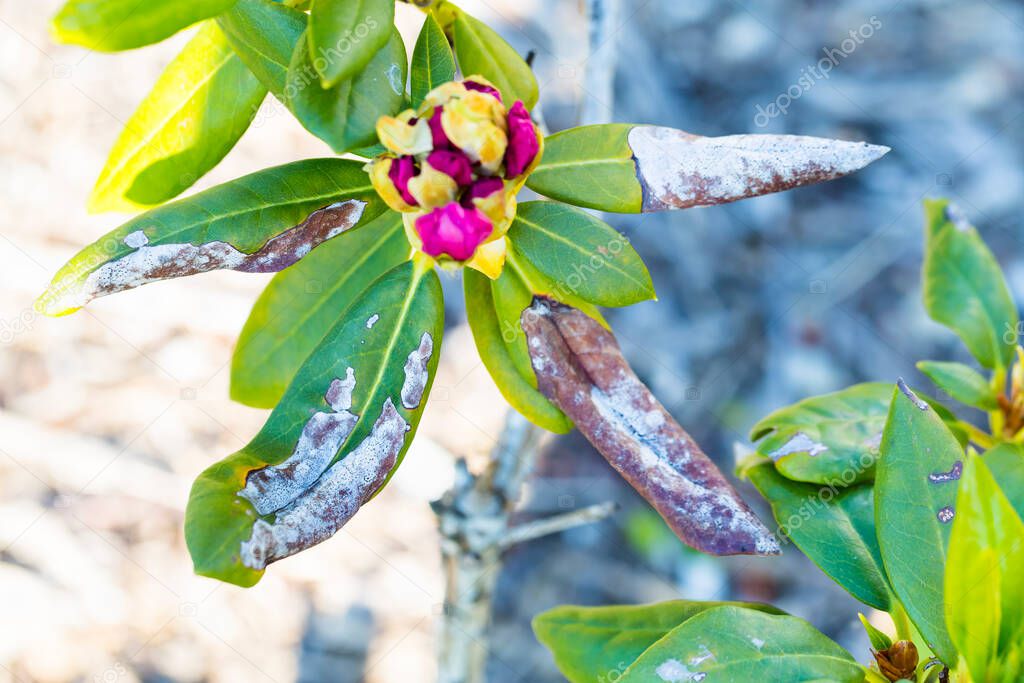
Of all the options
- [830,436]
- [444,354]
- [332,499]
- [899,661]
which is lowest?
[444,354]

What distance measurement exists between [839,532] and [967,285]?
68 centimetres

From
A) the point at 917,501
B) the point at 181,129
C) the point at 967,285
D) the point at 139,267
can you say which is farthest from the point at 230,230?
the point at 967,285

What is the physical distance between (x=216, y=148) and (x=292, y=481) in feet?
1.80

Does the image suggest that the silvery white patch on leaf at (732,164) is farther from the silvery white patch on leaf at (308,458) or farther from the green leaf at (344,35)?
the silvery white patch on leaf at (308,458)

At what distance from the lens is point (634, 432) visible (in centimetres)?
107

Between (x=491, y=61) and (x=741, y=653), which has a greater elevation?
(x=491, y=61)

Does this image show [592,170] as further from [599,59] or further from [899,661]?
[899,661]

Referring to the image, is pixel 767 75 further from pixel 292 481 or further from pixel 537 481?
pixel 292 481

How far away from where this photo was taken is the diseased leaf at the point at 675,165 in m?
0.96

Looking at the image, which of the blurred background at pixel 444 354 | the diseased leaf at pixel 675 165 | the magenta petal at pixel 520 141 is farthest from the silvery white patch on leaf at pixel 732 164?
the blurred background at pixel 444 354

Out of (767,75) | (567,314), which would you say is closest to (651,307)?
(767,75)

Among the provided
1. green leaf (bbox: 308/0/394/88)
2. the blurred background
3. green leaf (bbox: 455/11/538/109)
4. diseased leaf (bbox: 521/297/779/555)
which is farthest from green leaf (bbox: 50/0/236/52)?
the blurred background

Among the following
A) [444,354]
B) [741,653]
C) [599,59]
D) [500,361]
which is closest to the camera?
[741,653]

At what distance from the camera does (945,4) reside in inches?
104
